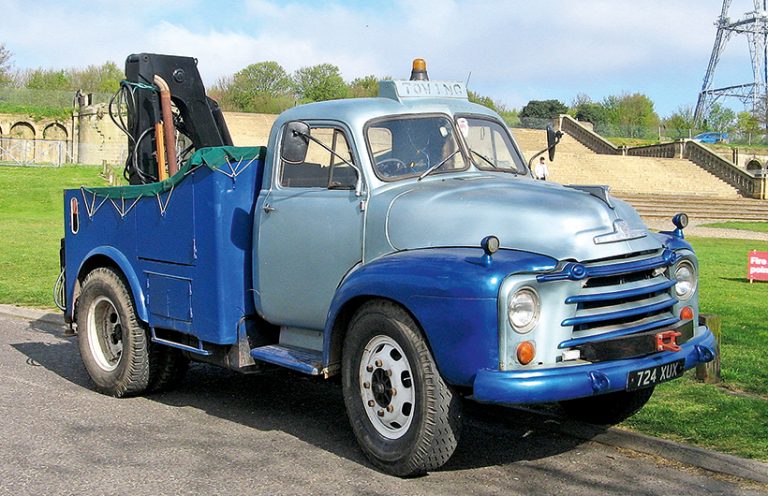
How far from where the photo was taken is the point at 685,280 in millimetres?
6781

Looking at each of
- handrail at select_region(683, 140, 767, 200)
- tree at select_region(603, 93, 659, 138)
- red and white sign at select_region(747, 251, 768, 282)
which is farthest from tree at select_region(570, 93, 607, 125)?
red and white sign at select_region(747, 251, 768, 282)

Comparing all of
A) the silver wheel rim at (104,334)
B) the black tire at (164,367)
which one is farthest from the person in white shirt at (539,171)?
the silver wheel rim at (104,334)

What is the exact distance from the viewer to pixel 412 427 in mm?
6031

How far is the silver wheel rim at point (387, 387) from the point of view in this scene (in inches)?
242

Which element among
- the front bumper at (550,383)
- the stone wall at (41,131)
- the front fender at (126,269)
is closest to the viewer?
the front bumper at (550,383)

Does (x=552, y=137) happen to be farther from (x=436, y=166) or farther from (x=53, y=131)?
(x=53, y=131)

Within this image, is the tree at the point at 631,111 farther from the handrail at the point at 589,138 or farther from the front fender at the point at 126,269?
the front fender at the point at 126,269

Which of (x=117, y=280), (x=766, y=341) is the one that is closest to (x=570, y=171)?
(x=766, y=341)

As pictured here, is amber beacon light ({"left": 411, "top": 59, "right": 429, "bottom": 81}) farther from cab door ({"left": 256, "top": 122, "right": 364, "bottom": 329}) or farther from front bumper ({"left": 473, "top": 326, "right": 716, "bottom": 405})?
front bumper ({"left": 473, "top": 326, "right": 716, "bottom": 405})

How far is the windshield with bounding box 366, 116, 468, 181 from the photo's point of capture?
276 inches

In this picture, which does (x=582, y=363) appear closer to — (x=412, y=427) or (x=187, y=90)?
(x=412, y=427)

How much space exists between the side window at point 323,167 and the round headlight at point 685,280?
228 centimetres

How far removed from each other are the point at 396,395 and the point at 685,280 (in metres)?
2.13

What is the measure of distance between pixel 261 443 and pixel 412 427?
4.77 feet
